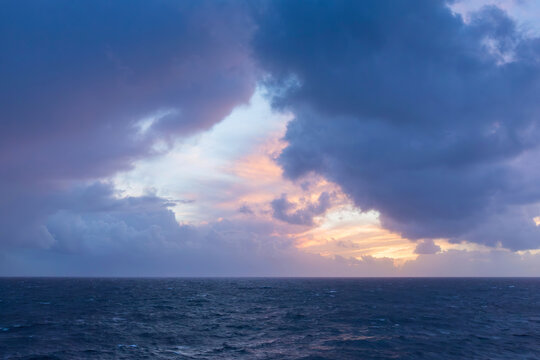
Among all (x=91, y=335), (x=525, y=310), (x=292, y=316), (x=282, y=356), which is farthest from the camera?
(x=525, y=310)

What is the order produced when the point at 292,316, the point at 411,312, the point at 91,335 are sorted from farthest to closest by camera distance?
→ the point at 411,312, the point at 292,316, the point at 91,335

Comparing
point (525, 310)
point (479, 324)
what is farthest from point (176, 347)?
point (525, 310)

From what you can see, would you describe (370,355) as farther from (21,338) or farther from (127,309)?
(127,309)

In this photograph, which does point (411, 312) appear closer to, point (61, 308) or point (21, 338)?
point (21, 338)

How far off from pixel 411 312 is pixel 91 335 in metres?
60.7

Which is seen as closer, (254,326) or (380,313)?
(254,326)

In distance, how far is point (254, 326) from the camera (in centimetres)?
6050

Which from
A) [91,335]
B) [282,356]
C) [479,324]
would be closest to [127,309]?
[91,335]

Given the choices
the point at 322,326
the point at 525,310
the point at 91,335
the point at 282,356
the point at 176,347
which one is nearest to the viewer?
the point at 282,356

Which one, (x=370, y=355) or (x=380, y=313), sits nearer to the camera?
(x=370, y=355)

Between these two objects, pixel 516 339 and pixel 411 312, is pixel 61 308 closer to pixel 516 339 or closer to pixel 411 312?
pixel 411 312

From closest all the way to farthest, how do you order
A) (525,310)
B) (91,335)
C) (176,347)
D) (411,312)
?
(176,347), (91,335), (411,312), (525,310)

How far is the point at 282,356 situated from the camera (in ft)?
133

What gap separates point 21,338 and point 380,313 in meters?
61.4
